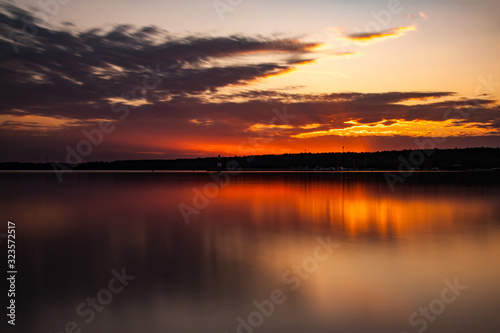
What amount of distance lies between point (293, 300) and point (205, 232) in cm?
1014

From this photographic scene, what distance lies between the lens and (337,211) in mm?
26719

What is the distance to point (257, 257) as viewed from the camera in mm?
13539

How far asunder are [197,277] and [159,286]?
44.7 inches

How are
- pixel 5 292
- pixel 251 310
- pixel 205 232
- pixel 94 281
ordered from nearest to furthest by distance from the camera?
pixel 251 310 < pixel 5 292 < pixel 94 281 < pixel 205 232

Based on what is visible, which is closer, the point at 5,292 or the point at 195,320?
the point at 195,320

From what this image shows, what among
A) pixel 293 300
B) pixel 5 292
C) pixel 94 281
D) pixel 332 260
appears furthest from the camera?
pixel 332 260

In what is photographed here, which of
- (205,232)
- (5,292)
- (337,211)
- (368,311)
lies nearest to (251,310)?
(368,311)

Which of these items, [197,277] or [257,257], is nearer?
[197,277]

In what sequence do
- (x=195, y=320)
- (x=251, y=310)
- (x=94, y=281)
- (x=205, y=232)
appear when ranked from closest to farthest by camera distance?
(x=195, y=320) < (x=251, y=310) < (x=94, y=281) < (x=205, y=232)

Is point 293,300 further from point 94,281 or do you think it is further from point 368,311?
point 94,281

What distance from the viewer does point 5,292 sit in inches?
390

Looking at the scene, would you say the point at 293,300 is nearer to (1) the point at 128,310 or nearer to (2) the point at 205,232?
(1) the point at 128,310

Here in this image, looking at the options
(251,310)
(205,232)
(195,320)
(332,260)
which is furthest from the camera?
(205,232)

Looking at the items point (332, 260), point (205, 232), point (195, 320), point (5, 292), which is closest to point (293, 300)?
point (195, 320)
